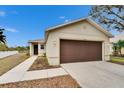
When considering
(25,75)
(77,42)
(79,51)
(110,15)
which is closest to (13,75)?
(25,75)

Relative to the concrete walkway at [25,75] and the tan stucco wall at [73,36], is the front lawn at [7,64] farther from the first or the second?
the tan stucco wall at [73,36]

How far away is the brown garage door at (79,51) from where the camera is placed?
39.2 ft

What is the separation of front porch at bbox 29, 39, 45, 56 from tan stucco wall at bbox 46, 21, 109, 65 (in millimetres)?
11752

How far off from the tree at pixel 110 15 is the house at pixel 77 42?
2791 mm

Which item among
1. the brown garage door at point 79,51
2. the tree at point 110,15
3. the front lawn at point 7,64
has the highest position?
the tree at point 110,15

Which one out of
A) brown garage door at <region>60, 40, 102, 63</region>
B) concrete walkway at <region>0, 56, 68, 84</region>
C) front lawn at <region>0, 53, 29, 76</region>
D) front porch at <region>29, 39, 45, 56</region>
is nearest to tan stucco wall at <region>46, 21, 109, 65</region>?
brown garage door at <region>60, 40, 102, 63</region>

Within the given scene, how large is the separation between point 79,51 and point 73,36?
1.65 metres

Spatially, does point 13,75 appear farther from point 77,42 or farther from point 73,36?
point 77,42

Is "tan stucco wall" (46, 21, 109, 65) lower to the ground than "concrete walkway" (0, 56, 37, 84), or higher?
higher

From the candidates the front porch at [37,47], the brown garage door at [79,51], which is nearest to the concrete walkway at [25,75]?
the brown garage door at [79,51]

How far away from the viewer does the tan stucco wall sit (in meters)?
11.3

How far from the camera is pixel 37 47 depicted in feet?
84.1

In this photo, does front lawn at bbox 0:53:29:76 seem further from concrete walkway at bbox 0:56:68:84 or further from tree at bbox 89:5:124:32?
tree at bbox 89:5:124:32
